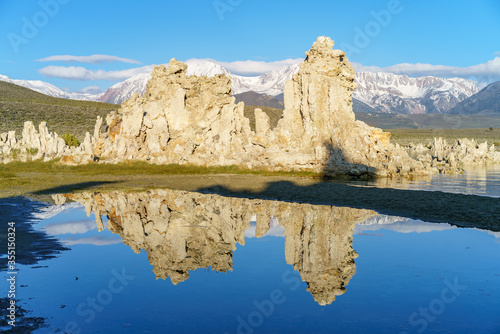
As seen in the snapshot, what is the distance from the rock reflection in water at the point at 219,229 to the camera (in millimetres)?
14250

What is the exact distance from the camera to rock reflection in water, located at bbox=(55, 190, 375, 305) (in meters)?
14.2

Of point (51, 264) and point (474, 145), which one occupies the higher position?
point (474, 145)

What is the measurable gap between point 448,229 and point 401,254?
4452 mm

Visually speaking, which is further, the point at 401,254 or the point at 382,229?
the point at 382,229

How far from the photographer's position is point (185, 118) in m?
51.6

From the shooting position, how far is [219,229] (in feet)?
65.8

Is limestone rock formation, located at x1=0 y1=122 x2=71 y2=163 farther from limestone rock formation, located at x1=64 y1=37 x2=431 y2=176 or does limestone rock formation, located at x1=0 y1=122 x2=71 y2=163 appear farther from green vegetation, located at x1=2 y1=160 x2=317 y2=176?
limestone rock formation, located at x1=64 y1=37 x2=431 y2=176

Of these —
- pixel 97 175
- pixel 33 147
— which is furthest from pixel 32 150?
pixel 97 175

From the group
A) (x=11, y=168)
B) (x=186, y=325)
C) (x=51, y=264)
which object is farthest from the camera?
(x=11, y=168)

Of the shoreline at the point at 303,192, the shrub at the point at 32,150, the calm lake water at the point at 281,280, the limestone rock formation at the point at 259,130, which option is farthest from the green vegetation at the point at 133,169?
the calm lake water at the point at 281,280

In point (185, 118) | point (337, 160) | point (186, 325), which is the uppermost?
point (185, 118)

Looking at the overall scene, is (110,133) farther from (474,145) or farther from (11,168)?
(474,145)

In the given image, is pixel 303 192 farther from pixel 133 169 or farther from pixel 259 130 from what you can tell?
pixel 133 169

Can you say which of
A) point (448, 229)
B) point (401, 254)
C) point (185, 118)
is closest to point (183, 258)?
point (401, 254)
